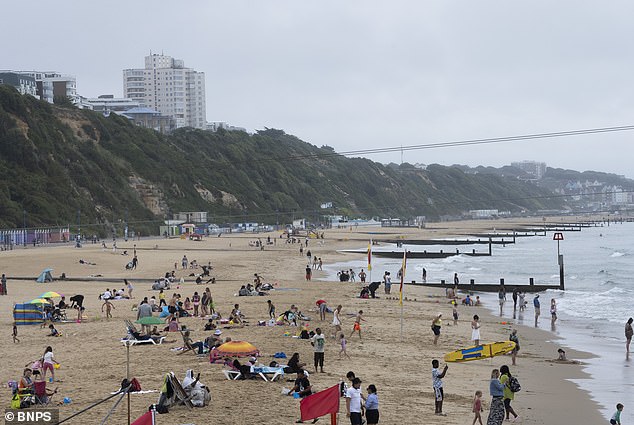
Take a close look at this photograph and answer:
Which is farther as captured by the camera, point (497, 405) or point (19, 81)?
point (19, 81)

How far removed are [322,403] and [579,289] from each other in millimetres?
35136

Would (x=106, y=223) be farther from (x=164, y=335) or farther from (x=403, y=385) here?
(x=403, y=385)

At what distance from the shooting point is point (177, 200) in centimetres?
9619

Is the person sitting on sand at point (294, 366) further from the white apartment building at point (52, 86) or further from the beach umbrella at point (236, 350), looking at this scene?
the white apartment building at point (52, 86)

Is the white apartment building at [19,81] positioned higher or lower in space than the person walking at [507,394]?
higher

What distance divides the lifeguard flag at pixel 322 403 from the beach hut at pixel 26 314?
1514 cm

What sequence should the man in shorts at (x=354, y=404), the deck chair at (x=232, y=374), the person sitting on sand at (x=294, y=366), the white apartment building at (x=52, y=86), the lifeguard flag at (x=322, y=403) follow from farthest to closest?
the white apartment building at (x=52, y=86) → the person sitting on sand at (x=294, y=366) → the deck chair at (x=232, y=374) → the man in shorts at (x=354, y=404) → the lifeguard flag at (x=322, y=403)

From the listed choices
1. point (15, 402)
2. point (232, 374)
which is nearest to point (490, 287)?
point (232, 374)

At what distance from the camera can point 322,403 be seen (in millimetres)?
11758

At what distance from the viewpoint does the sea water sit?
20.8 metres

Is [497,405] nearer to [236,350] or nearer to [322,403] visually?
[322,403]

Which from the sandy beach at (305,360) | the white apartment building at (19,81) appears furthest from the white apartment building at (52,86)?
the sandy beach at (305,360)

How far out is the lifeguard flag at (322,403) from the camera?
11.6 metres

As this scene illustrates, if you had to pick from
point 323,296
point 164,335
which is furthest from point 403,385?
point 323,296
